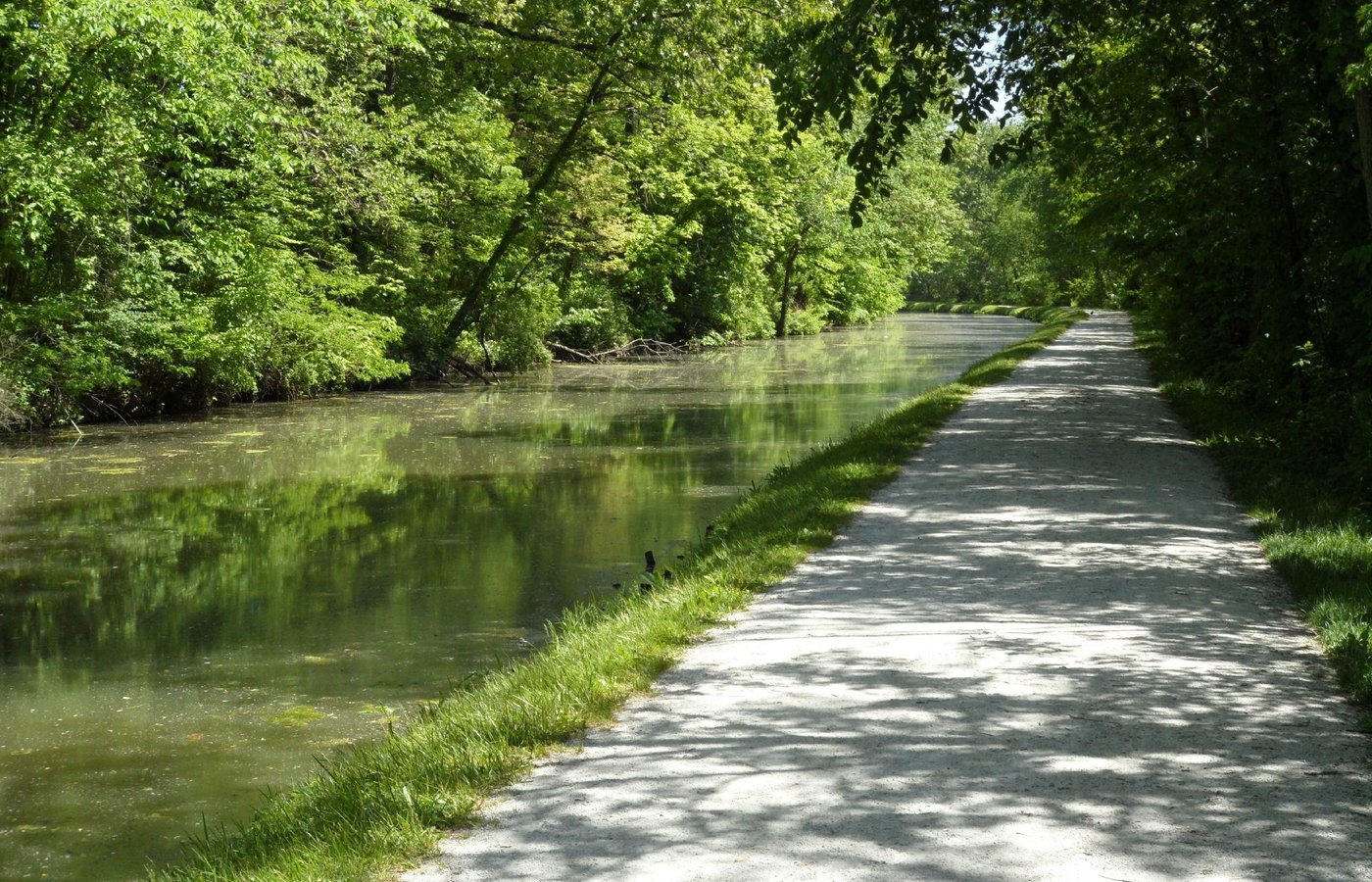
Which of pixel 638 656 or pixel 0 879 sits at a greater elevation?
pixel 638 656

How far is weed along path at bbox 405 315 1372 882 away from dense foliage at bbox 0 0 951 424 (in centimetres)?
531

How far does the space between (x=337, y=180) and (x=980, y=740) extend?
75.0 ft

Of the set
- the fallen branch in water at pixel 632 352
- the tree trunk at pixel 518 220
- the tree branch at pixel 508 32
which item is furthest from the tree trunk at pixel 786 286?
the tree branch at pixel 508 32

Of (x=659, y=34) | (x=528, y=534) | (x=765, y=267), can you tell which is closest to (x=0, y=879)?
(x=528, y=534)

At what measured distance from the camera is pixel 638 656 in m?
6.68

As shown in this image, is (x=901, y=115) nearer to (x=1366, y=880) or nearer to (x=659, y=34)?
(x=1366, y=880)

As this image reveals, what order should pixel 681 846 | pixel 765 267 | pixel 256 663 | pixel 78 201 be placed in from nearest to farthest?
pixel 681 846, pixel 256 663, pixel 78 201, pixel 765 267

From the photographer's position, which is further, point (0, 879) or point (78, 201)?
point (78, 201)

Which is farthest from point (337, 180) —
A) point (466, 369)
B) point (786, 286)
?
point (786, 286)

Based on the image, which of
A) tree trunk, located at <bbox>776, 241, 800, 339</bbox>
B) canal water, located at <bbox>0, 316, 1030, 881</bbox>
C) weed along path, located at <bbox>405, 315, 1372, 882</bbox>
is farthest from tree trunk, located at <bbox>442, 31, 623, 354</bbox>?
tree trunk, located at <bbox>776, 241, 800, 339</bbox>

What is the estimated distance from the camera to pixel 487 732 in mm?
5559

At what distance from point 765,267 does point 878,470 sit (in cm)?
4859

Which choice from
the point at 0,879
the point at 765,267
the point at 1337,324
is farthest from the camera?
the point at 765,267

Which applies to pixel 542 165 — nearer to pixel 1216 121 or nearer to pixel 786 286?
pixel 1216 121
